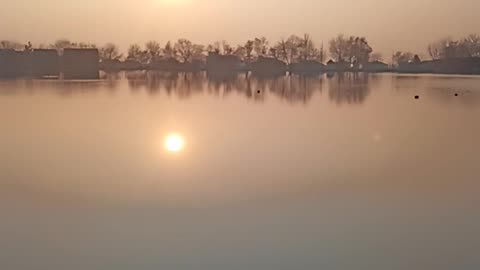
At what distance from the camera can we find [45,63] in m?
20.2

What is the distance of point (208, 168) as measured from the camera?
437cm

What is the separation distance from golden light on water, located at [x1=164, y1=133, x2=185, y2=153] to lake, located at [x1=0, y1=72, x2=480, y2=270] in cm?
3

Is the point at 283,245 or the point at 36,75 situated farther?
the point at 36,75

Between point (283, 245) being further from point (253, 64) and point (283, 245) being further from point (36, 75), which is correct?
point (253, 64)

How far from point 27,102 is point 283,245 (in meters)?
7.55

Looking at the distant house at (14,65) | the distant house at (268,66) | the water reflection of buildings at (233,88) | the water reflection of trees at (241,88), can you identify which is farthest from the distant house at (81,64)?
the distant house at (268,66)

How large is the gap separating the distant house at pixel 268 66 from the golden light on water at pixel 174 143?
697 inches

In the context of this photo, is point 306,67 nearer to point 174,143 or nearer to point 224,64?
point 224,64

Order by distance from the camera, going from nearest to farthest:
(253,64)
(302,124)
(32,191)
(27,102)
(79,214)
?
(79,214), (32,191), (302,124), (27,102), (253,64)

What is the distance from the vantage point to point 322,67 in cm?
2409

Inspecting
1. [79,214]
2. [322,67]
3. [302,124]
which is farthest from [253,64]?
[79,214]

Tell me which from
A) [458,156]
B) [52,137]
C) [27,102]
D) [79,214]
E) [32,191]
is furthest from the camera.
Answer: [27,102]

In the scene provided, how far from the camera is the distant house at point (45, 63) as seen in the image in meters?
19.4

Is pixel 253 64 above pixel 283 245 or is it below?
above
